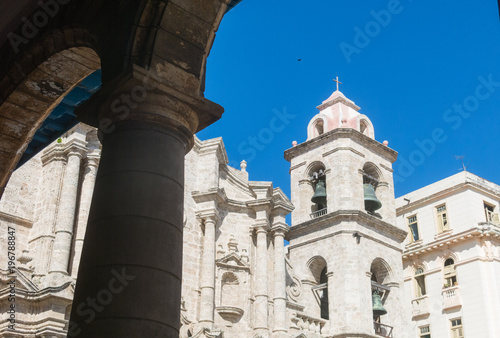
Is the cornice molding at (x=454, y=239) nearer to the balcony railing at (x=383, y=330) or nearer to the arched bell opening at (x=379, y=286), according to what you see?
the arched bell opening at (x=379, y=286)

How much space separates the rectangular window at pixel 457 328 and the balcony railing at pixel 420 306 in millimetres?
1428

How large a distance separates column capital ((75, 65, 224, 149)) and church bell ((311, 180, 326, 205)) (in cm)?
2204

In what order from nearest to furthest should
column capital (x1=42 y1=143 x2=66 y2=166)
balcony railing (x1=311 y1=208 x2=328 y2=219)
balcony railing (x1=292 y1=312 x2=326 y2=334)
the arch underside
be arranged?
the arch underside
column capital (x1=42 y1=143 x2=66 y2=166)
balcony railing (x1=292 y1=312 x2=326 y2=334)
balcony railing (x1=311 y1=208 x2=328 y2=219)

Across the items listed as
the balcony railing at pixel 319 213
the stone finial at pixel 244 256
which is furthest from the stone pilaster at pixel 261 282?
the balcony railing at pixel 319 213

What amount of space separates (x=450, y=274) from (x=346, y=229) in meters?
8.16

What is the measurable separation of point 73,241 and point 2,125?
10.0m

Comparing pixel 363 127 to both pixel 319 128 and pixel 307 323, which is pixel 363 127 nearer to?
pixel 319 128

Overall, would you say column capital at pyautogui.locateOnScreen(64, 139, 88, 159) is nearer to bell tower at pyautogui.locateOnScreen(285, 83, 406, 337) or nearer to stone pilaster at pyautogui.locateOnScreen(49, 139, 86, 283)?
stone pilaster at pyautogui.locateOnScreen(49, 139, 86, 283)

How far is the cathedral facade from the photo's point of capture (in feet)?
51.8

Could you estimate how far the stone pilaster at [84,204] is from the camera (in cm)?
1585

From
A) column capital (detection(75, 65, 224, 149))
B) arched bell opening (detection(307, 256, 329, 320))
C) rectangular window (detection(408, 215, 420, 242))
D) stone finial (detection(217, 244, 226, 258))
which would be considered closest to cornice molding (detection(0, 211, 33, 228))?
stone finial (detection(217, 244, 226, 258))

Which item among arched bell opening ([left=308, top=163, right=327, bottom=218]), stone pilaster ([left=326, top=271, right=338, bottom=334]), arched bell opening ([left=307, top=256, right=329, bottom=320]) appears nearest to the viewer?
stone pilaster ([left=326, top=271, right=338, bottom=334])

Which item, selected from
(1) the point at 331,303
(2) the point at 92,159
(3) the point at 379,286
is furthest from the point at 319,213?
(2) the point at 92,159

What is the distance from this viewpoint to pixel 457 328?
29578 mm
